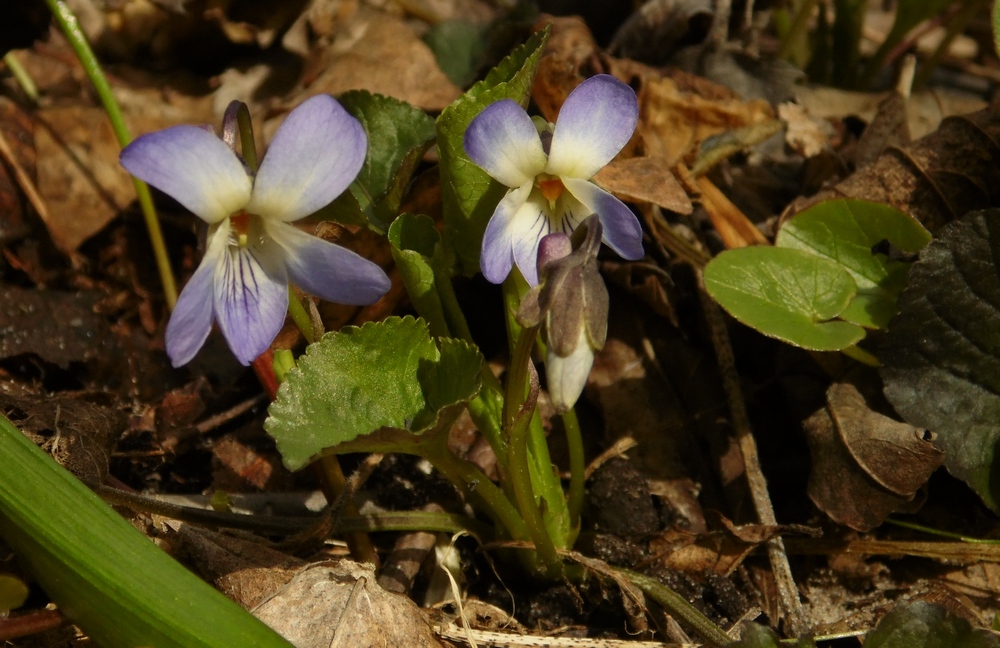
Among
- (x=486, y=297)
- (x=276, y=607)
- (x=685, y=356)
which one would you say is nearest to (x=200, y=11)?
(x=486, y=297)

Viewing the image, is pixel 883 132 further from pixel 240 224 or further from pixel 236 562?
pixel 236 562

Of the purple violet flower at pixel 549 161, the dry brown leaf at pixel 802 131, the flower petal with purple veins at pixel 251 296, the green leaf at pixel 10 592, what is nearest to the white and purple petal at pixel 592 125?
the purple violet flower at pixel 549 161

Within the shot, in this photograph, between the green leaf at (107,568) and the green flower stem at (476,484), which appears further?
the green flower stem at (476,484)

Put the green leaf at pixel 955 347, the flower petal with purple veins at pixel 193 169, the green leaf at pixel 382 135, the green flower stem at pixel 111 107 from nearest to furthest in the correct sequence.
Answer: the flower petal with purple veins at pixel 193 169
the green leaf at pixel 955 347
the green leaf at pixel 382 135
the green flower stem at pixel 111 107

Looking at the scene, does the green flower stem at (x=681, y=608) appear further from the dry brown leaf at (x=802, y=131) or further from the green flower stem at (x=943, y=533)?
the dry brown leaf at (x=802, y=131)

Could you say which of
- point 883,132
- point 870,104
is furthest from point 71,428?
point 870,104

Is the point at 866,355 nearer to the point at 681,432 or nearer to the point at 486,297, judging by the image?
the point at 681,432

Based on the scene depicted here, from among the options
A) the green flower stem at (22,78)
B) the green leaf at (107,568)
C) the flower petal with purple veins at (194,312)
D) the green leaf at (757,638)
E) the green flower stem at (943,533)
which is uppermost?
the flower petal with purple veins at (194,312)
